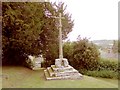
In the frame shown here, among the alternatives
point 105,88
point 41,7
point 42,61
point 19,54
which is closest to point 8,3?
point 41,7

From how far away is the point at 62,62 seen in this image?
11102 millimetres

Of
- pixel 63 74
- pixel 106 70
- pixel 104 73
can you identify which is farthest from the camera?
pixel 106 70

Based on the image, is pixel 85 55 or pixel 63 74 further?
pixel 85 55

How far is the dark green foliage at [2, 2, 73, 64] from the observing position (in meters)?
12.9

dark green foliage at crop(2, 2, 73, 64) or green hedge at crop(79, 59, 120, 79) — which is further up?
dark green foliage at crop(2, 2, 73, 64)

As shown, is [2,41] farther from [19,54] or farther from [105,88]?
[105,88]

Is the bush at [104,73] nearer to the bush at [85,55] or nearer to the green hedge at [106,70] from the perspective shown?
the green hedge at [106,70]

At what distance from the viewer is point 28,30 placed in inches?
513

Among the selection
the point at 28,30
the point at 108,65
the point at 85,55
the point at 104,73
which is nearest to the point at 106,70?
the point at 108,65

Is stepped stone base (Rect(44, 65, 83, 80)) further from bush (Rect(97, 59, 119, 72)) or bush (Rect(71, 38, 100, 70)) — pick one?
bush (Rect(97, 59, 119, 72))

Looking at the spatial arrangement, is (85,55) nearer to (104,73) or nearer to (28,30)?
(104,73)

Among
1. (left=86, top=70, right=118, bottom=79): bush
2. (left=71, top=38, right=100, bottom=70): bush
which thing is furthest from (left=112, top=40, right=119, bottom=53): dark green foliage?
(left=86, top=70, right=118, bottom=79): bush

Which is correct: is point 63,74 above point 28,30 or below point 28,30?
below

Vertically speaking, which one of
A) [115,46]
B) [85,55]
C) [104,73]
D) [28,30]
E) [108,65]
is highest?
[28,30]
